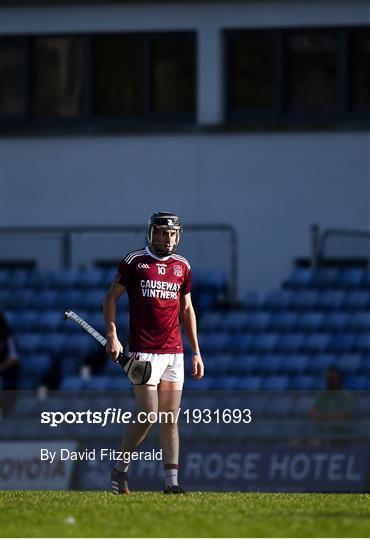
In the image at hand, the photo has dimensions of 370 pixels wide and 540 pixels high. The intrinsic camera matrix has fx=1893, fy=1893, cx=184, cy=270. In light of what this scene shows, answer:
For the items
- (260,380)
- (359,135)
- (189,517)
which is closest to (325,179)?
(359,135)

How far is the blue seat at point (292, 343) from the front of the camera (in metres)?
24.4

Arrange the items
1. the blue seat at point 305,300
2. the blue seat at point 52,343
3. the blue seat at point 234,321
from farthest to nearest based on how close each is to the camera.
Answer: the blue seat at point 52,343 → the blue seat at point 234,321 → the blue seat at point 305,300

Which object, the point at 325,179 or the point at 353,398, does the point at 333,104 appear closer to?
the point at 325,179

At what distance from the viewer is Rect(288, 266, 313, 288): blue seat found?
83.8 feet

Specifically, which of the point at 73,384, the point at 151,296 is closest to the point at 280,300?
the point at 73,384

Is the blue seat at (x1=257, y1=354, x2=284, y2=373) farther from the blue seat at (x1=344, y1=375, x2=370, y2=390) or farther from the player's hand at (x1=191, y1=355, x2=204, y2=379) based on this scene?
the player's hand at (x1=191, y1=355, x2=204, y2=379)

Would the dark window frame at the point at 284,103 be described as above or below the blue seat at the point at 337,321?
above

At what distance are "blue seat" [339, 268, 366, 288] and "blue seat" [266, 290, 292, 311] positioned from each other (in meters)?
0.73

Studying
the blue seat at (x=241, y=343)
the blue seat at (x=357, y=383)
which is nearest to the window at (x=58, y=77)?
the blue seat at (x=241, y=343)

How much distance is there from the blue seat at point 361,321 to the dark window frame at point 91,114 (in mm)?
5545

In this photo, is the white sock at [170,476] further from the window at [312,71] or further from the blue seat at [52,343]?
the window at [312,71]

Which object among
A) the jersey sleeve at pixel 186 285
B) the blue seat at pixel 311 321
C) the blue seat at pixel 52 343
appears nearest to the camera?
the jersey sleeve at pixel 186 285

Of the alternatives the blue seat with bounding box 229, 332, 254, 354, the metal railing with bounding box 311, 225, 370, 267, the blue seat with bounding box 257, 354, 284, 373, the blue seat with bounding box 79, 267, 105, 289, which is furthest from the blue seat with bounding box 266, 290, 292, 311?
the blue seat with bounding box 79, 267, 105, 289

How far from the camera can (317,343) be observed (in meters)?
24.2
